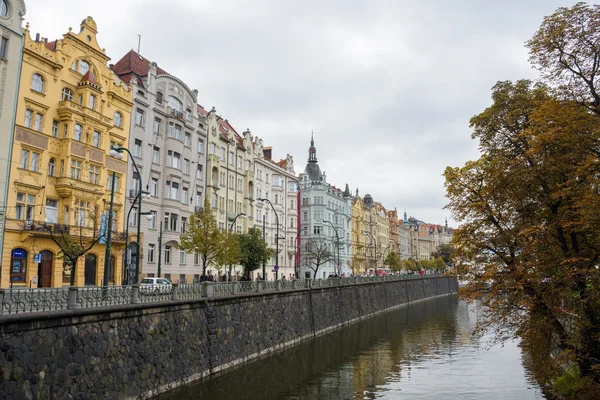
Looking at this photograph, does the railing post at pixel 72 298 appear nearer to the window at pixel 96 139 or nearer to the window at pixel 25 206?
the window at pixel 25 206

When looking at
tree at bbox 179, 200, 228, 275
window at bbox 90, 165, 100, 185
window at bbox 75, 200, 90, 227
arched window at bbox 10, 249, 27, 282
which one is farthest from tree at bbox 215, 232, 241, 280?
arched window at bbox 10, 249, 27, 282

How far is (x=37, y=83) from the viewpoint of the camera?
3450cm

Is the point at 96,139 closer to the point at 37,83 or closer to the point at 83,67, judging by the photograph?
the point at 83,67

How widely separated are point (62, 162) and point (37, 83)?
5844 millimetres

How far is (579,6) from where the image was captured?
15.3 m

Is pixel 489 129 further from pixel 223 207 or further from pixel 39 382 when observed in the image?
pixel 223 207

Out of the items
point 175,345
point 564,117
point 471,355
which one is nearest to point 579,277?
point 564,117

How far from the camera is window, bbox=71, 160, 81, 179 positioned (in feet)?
121

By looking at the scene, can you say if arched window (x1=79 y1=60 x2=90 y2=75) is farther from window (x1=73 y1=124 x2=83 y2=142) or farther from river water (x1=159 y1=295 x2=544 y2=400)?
river water (x1=159 y1=295 x2=544 y2=400)

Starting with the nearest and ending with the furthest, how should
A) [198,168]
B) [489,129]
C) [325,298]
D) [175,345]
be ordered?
[489,129], [175,345], [325,298], [198,168]

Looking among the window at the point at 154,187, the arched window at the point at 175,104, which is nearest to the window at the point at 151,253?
the window at the point at 154,187

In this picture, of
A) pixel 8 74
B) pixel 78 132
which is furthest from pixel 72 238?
pixel 8 74

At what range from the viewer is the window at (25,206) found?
32.9 metres

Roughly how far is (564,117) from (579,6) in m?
4.26
